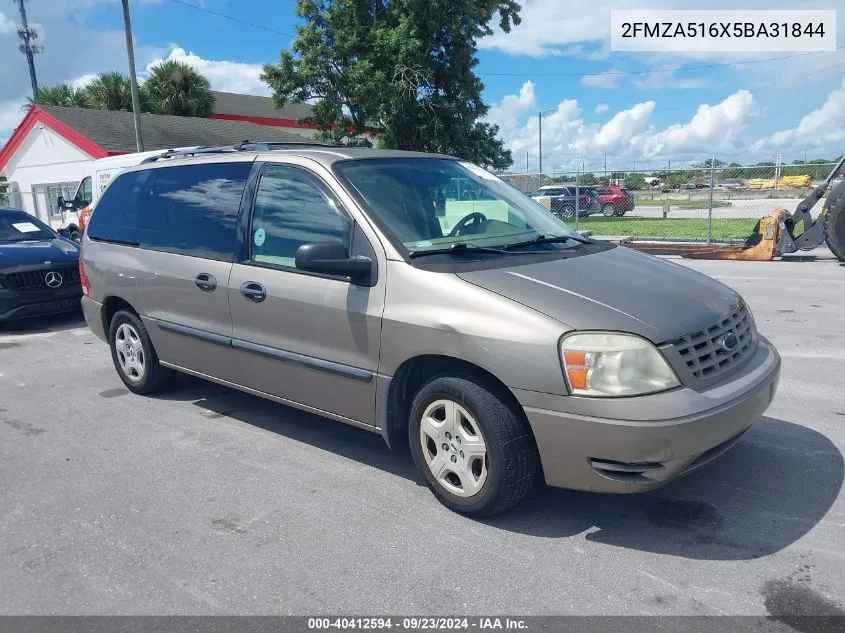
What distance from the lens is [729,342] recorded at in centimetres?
342

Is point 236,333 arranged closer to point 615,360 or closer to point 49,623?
point 49,623

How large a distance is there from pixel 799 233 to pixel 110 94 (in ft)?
108

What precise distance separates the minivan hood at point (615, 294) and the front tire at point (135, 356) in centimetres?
308

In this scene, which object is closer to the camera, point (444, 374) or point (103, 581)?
point (103, 581)

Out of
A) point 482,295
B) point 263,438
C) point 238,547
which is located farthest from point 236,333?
point 482,295

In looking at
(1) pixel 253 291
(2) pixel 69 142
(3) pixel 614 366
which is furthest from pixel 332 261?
(2) pixel 69 142

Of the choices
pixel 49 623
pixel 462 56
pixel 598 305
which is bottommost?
pixel 49 623

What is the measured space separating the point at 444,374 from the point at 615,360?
0.85m

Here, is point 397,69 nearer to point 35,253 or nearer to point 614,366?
point 35,253

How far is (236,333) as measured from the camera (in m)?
4.47

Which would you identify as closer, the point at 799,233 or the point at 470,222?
the point at 470,222

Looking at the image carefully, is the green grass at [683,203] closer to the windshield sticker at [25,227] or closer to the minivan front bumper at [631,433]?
the windshield sticker at [25,227]

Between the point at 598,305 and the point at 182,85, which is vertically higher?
the point at 182,85

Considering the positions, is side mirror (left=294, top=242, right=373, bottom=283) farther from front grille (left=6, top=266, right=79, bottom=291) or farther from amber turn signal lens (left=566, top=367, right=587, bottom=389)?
front grille (left=6, top=266, right=79, bottom=291)
